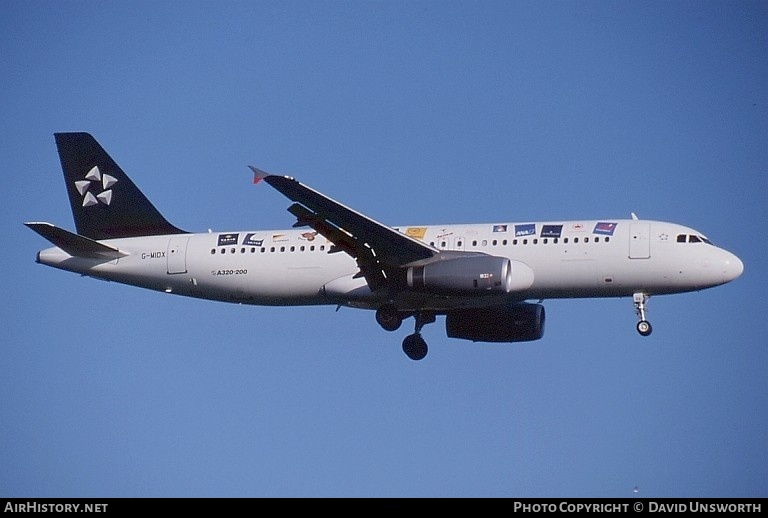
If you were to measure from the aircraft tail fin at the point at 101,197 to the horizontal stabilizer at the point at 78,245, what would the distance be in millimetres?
1663

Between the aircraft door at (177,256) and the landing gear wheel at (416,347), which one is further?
the landing gear wheel at (416,347)

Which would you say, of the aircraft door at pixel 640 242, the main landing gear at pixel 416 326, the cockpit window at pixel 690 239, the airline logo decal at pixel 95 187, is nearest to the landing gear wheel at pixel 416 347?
→ the main landing gear at pixel 416 326

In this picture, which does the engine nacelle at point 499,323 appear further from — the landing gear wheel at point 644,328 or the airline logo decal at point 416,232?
the landing gear wheel at point 644,328

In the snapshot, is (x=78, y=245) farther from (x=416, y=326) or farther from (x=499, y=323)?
(x=499, y=323)

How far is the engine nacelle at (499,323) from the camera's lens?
52.1 m

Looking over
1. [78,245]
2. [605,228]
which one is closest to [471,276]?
[605,228]

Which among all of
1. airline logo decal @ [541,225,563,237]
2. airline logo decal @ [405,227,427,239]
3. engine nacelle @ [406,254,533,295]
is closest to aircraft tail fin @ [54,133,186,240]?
airline logo decal @ [405,227,427,239]

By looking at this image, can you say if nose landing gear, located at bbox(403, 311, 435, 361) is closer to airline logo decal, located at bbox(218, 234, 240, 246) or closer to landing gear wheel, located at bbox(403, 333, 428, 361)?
landing gear wheel, located at bbox(403, 333, 428, 361)

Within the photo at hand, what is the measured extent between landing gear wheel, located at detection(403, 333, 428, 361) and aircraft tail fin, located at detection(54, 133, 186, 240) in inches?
417

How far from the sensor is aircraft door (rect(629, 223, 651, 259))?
46.5 metres

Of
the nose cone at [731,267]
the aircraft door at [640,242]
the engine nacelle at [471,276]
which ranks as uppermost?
the aircraft door at [640,242]

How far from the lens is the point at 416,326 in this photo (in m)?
52.1

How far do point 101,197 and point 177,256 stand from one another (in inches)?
207
